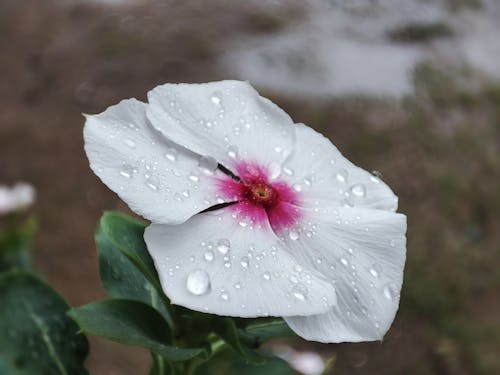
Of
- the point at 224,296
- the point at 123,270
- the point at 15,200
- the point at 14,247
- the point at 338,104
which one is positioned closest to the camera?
the point at 224,296

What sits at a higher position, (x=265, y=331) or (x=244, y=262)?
(x=244, y=262)

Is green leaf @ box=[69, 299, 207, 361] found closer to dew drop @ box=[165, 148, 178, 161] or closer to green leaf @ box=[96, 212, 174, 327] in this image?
green leaf @ box=[96, 212, 174, 327]

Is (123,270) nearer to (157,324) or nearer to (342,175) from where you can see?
(157,324)

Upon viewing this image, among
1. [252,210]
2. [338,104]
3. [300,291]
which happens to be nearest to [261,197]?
[252,210]

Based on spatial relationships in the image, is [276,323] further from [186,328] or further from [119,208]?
[119,208]

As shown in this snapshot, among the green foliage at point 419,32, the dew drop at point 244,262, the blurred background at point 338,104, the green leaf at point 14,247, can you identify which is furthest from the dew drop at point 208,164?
the green foliage at point 419,32

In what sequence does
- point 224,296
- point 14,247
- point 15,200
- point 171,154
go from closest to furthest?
1. point 224,296
2. point 171,154
3. point 14,247
4. point 15,200

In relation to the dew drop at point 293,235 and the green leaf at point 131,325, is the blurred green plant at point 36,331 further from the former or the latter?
the dew drop at point 293,235
